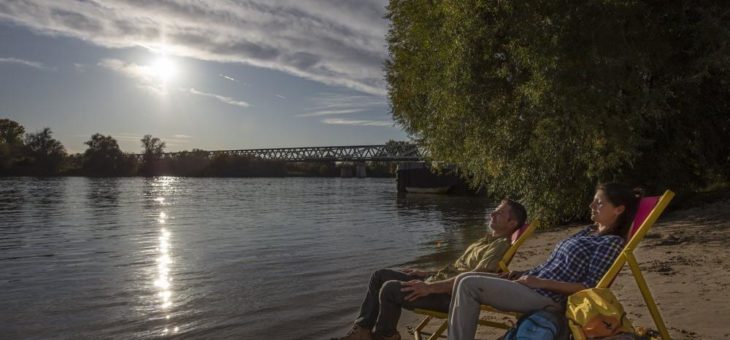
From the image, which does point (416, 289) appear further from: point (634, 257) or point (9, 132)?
point (9, 132)

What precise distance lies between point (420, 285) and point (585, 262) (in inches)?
49.0

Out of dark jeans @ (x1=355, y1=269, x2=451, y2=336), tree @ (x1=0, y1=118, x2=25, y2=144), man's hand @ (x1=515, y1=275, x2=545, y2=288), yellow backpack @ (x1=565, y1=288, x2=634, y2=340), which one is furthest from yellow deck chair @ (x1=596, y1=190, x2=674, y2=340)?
tree @ (x1=0, y1=118, x2=25, y2=144)

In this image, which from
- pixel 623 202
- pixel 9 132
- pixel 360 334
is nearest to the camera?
pixel 623 202

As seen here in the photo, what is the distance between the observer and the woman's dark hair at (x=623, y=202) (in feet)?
13.6

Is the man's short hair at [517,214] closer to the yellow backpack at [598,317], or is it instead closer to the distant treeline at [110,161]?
the yellow backpack at [598,317]

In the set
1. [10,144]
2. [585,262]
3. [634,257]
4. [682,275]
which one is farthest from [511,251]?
[10,144]

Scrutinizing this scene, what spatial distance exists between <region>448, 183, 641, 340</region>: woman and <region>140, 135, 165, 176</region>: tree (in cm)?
15355

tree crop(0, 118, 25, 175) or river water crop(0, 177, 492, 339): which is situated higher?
tree crop(0, 118, 25, 175)

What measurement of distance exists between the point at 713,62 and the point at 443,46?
6454mm

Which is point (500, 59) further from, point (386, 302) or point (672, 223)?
point (386, 302)

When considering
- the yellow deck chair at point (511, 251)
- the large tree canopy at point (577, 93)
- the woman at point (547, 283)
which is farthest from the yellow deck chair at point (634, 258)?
the large tree canopy at point (577, 93)

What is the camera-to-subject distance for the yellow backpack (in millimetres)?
3525

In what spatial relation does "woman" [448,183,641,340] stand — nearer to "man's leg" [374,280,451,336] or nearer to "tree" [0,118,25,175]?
"man's leg" [374,280,451,336]

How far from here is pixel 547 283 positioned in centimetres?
396
